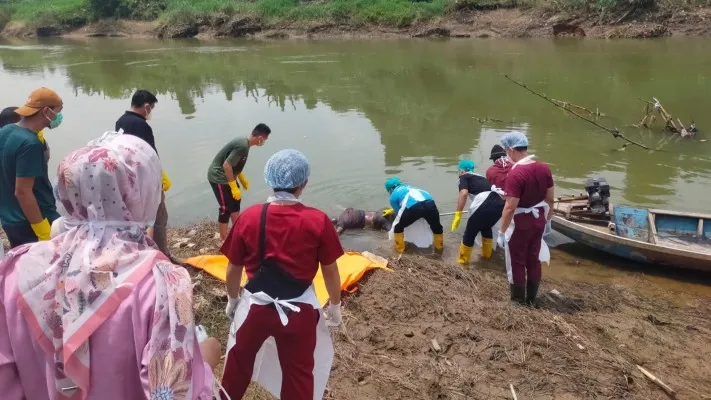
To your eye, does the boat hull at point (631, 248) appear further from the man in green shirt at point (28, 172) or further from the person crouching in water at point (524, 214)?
the man in green shirt at point (28, 172)

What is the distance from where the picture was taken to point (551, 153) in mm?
10742

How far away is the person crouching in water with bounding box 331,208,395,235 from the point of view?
7754 mm

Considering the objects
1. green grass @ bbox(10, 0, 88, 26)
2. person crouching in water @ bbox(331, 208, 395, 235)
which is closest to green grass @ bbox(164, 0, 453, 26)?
green grass @ bbox(10, 0, 88, 26)

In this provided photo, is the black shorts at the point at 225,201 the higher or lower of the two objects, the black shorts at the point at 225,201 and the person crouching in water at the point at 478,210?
the higher

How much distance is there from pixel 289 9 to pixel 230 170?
→ 32272 mm

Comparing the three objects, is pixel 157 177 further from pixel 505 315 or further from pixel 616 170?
pixel 616 170

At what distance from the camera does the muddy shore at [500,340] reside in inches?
147

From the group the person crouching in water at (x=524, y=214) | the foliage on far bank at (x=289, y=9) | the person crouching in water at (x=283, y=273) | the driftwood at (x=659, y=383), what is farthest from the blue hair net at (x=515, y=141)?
the foliage on far bank at (x=289, y=9)

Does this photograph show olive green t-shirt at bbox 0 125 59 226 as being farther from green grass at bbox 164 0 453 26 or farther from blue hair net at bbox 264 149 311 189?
green grass at bbox 164 0 453 26

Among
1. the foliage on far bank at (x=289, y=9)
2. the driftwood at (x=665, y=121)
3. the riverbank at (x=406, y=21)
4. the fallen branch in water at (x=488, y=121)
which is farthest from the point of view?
the foliage on far bank at (x=289, y=9)

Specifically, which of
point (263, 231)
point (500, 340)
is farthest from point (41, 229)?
point (500, 340)

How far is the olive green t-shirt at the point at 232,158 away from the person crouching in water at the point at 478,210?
278 cm

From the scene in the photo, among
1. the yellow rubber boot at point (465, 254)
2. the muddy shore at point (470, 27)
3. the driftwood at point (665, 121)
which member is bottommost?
the yellow rubber boot at point (465, 254)

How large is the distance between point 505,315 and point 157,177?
368 centimetres
